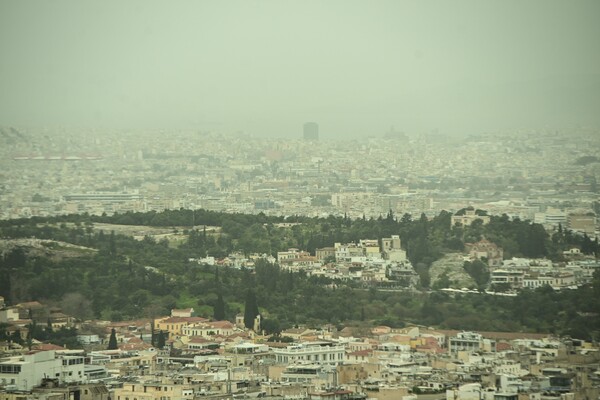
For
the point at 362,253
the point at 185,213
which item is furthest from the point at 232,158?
the point at 362,253

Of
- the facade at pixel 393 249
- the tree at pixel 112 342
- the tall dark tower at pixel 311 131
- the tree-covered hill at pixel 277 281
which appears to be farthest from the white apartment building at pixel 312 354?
the tall dark tower at pixel 311 131

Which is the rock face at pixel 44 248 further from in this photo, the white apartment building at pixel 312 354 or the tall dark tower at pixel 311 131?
the tall dark tower at pixel 311 131

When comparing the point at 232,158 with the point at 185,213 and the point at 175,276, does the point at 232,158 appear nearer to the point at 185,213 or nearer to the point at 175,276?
the point at 185,213

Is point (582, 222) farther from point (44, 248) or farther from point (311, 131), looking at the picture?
point (311, 131)

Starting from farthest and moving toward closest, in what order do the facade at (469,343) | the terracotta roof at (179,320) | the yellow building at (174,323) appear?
1. the terracotta roof at (179,320)
2. the yellow building at (174,323)
3. the facade at (469,343)

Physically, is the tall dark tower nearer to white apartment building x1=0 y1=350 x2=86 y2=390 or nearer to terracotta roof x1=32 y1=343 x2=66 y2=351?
terracotta roof x1=32 y1=343 x2=66 y2=351

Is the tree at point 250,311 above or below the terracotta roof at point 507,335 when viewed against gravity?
above

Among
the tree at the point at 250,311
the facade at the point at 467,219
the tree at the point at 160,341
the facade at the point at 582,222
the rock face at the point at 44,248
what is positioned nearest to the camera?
the tree at the point at 160,341

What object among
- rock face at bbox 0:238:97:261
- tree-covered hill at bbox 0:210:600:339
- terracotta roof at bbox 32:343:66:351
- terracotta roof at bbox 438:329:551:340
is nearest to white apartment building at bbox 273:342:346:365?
terracotta roof at bbox 32:343:66:351
